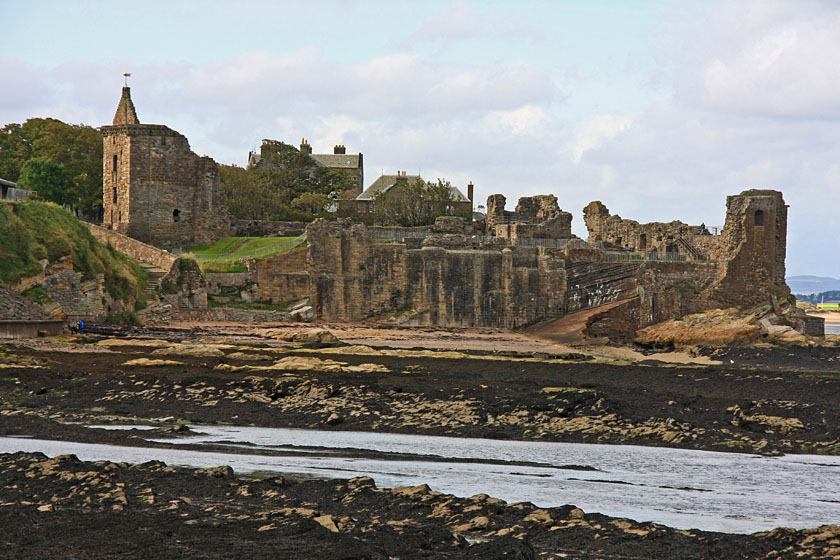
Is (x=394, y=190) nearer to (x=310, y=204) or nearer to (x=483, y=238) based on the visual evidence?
(x=310, y=204)

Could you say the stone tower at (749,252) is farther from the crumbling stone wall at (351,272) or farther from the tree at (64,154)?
the tree at (64,154)

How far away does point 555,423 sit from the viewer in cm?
1969

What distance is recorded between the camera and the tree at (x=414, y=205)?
191 ft

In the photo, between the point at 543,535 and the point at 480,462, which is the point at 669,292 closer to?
the point at 480,462

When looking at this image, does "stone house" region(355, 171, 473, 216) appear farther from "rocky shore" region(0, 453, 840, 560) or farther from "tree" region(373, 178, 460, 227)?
"rocky shore" region(0, 453, 840, 560)

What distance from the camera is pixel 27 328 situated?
30.7m

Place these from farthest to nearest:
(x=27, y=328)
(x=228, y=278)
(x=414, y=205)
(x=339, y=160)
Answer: (x=339, y=160) → (x=414, y=205) → (x=228, y=278) → (x=27, y=328)

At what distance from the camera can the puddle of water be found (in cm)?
1296

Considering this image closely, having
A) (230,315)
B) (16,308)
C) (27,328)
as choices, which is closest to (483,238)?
(230,315)

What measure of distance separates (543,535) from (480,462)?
4.65 metres

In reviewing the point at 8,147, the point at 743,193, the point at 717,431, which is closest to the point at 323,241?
the point at 743,193

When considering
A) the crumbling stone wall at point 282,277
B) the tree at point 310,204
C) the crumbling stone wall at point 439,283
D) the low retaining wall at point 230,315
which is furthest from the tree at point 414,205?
the low retaining wall at point 230,315

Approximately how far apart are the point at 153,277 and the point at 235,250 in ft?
22.2

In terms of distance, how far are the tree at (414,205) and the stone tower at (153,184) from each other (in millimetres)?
12358
